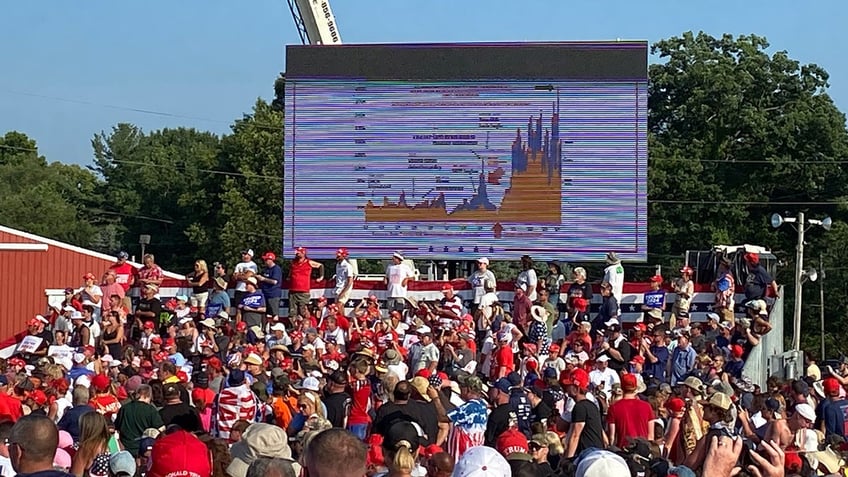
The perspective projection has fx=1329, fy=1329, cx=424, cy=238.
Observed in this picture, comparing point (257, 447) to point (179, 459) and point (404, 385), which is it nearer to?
point (179, 459)

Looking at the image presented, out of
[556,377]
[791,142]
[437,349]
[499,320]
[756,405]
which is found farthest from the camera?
[791,142]

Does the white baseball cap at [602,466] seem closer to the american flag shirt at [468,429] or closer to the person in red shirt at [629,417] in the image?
the american flag shirt at [468,429]

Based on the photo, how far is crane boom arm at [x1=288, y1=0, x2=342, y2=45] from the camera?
113ft

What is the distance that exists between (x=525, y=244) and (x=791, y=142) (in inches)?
1195

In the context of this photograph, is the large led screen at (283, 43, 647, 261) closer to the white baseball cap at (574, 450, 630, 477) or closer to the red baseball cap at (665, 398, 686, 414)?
the red baseball cap at (665, 398, 686, 414)

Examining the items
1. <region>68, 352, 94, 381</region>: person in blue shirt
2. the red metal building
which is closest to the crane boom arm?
the red metal building

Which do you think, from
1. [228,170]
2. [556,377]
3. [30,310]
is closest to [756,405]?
[556,377]

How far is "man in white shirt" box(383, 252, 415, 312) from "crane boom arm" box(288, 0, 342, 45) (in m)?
12.7

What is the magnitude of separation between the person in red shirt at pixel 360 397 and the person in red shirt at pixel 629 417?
2.27m

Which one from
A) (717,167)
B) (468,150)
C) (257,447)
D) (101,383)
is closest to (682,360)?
(101,383)

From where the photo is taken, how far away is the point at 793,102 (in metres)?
53.3

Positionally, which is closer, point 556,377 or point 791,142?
point 556,377

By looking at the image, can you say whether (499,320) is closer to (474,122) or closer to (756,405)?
(474,122)

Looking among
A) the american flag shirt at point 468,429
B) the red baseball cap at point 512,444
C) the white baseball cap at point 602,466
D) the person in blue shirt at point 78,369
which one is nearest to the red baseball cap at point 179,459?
the red baseball cap at point 512,444
